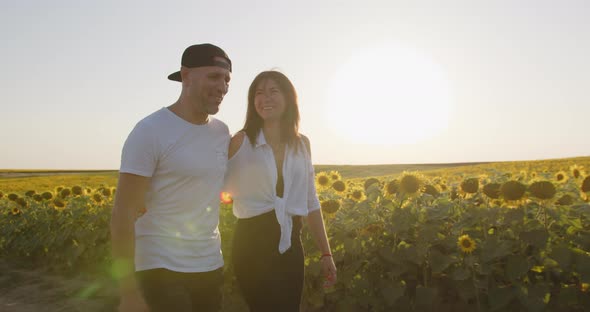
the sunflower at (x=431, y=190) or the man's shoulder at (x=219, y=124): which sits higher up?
the man's shoulder at (x=219, y=124)

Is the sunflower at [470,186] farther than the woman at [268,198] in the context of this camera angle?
Yes

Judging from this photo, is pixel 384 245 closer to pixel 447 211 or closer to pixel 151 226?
pixel 447 211

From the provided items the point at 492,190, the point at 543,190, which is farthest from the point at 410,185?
the point at 543,190

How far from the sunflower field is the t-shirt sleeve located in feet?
2.55

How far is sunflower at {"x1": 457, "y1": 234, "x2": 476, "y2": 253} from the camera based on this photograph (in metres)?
3.79

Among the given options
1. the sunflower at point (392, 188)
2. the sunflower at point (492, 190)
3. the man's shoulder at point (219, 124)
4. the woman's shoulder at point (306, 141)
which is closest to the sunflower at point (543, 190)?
the sunflower at point (492, 190)

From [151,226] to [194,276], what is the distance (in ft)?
1.14

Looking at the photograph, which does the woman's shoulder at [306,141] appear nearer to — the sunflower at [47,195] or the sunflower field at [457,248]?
the sunflower field at [457,248]

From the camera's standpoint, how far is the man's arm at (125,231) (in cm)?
230

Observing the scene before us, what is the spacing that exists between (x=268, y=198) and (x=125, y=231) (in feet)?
3.17

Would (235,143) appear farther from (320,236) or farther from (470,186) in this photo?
(470,186)

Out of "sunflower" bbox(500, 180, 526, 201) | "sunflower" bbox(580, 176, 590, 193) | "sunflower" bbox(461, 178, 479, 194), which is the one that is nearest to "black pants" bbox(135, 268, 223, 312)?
"sunflower" bbox(500, 180, 526, 201)

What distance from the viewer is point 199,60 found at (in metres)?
2.65

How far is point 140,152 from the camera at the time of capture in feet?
7.61
